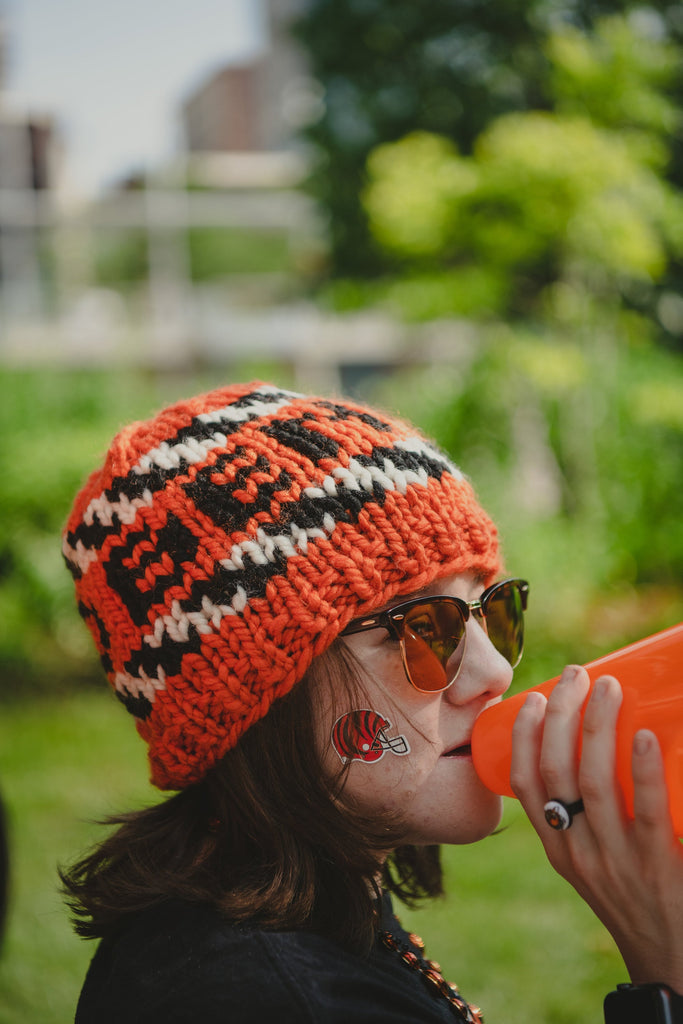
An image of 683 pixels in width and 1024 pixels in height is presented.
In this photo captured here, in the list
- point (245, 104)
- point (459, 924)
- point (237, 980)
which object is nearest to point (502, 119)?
point (459, 924)

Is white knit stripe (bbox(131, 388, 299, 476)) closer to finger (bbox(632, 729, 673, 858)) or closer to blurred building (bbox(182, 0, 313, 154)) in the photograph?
finger (bbox(632, 729, 673, 858))

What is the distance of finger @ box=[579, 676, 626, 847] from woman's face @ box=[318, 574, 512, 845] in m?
0.31

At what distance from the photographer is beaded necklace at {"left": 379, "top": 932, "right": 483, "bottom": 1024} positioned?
1.51 m

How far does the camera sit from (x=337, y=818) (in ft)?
4.94

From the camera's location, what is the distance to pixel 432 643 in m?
1.55

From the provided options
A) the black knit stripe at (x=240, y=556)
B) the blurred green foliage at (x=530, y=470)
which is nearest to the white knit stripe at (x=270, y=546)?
the black knit stripe at (x=240, y=556)

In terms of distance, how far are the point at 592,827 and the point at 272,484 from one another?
72 centimetres

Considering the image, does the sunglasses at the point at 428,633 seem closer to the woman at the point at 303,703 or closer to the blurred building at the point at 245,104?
the woman at the point at 303,703

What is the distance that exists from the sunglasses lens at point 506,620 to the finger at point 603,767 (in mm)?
384

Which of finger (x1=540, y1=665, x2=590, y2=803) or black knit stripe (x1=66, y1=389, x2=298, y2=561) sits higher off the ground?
black knit stripe (x1=66, y1=389, x2=298, y2=561)

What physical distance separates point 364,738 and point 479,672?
245 mm

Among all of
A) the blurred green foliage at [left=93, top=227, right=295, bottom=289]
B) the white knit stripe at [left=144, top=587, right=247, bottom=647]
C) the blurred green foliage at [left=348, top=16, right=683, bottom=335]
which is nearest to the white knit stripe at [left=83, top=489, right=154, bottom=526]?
the white knit stripe at [left=144, top=587, right=247, bottom=647]

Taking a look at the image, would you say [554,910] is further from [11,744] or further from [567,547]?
[11,744]

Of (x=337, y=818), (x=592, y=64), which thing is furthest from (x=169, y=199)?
(x=337, y=818)
